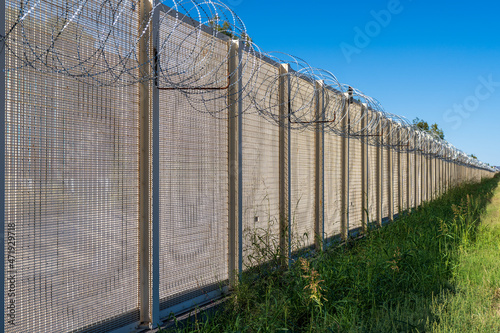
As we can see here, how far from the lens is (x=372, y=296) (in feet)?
15.5

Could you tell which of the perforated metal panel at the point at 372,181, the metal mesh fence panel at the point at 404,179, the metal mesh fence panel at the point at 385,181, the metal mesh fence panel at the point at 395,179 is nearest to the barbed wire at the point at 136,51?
the perforated metal panel at the point at 372,181

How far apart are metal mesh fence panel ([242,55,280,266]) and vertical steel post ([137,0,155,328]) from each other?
1.56 meters

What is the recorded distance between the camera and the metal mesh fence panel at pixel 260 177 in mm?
5523

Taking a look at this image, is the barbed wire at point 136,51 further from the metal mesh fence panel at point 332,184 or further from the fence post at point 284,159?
the metal mesh fence panel at point 332,184

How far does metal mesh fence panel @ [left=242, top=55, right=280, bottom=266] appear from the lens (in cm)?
552

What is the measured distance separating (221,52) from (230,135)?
95 centimetres

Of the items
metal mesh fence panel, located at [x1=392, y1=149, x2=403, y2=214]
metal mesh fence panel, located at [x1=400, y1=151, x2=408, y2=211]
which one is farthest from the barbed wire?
metal mesh fence panel, located at [x1=400, y1=151, x2=408, y2=211]

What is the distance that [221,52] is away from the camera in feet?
16.7

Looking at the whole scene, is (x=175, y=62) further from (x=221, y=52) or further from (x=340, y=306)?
(x=340, y=306)

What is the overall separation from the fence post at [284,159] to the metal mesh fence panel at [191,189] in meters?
1.42

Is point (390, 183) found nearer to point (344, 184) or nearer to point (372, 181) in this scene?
point (372, 181)

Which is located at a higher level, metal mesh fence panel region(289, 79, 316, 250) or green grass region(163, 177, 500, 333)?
metal mesh fence panel region(289, 79, 316, 250)

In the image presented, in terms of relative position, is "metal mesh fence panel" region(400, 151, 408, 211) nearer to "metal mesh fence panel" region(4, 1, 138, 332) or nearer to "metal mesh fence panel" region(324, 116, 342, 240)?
"metal mesh fence panel" region(324, 116, 342, 240)

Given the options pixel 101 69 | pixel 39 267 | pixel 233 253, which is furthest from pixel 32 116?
pixel 233 253
